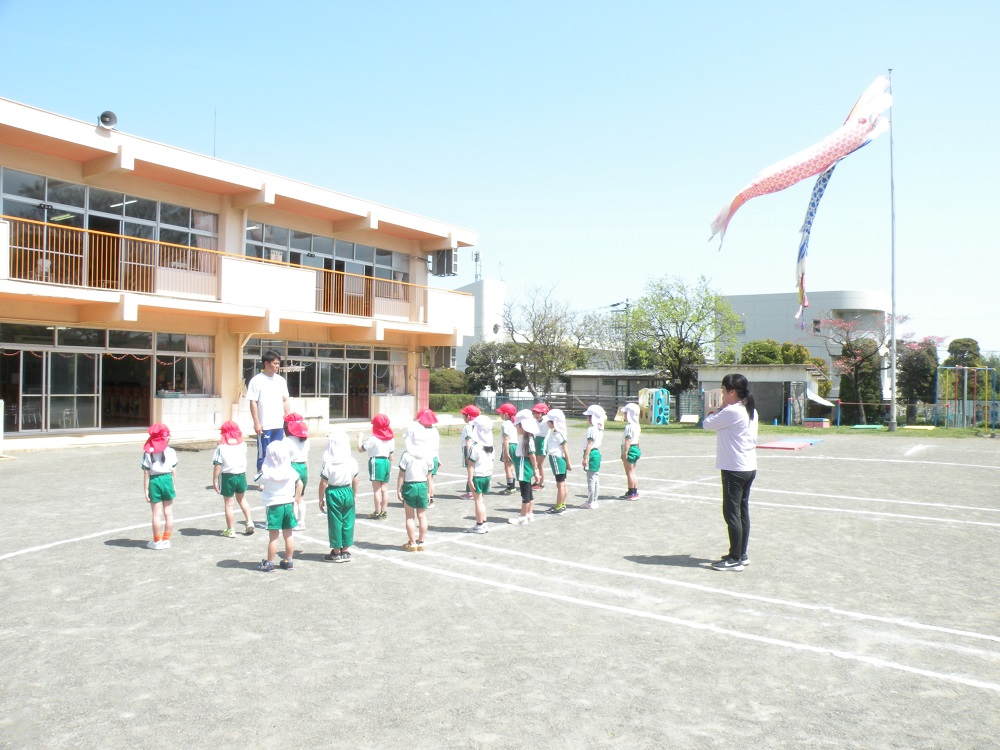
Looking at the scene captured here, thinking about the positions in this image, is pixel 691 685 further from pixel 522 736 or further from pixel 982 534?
pixel 982 534

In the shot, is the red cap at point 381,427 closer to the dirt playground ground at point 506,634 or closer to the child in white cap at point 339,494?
the dirt playground ground at point 506,634

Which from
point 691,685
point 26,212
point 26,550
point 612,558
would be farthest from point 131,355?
point 691,685

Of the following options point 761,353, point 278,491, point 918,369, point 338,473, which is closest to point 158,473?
point 278,491

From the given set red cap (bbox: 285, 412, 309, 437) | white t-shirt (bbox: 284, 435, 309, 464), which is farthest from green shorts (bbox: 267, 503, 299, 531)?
red cap (bbox: 285, 412, 309, 437)

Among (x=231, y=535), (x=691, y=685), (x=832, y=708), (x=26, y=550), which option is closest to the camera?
(x=832, y=708)

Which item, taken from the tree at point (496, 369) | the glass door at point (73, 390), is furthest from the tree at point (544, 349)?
the glass door at point (73, 390)

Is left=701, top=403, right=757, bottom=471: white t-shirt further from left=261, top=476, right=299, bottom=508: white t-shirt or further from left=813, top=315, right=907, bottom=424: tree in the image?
left=813, top=315, right=907, bottom=424: tree

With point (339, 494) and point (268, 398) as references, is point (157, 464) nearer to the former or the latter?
point (268, 398)

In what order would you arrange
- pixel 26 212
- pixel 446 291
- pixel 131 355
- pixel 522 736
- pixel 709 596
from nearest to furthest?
pixel 522 736
pixel 709 596
pixel 26 212
pixel 131 355
pixel 446 291

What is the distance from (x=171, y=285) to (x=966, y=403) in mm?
29524

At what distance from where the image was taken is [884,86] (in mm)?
21203

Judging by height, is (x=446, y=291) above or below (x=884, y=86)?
below

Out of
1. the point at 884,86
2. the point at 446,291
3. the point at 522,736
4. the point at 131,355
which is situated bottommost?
the point at 522,736

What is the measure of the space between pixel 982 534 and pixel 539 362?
41.4m
